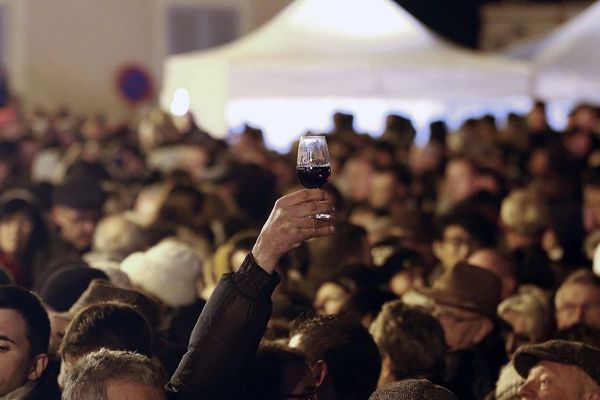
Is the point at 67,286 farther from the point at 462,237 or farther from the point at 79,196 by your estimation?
the point at 79,196

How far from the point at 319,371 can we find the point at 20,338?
0.98m

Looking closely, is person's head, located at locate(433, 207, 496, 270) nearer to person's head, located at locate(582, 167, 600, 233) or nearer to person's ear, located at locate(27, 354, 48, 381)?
person's head, located at locate(582, 167, 600, 233)

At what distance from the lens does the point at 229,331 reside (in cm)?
472

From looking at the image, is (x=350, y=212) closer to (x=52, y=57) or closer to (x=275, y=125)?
(x=275, y=125)

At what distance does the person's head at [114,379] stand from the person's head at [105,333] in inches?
26.2

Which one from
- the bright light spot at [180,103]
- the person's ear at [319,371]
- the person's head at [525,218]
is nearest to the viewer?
the person's ear at [319,371]

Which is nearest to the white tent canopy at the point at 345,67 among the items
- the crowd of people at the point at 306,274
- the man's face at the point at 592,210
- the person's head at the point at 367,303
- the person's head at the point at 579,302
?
the crowd of people at the point at 306,274

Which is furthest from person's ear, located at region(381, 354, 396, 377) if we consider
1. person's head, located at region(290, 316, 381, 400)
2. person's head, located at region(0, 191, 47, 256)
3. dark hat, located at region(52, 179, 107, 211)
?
dark hat, located at region(52, 179, 107, 211)

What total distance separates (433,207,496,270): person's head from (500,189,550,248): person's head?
205 millimetres

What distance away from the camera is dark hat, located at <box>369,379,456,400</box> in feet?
14.8

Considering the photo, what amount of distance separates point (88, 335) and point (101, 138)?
44.9 feet

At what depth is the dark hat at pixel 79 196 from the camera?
1055 cm

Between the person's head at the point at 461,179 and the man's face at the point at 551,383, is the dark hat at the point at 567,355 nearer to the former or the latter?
the man's face at the point at 551,383

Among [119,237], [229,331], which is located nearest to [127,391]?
[229,331]
